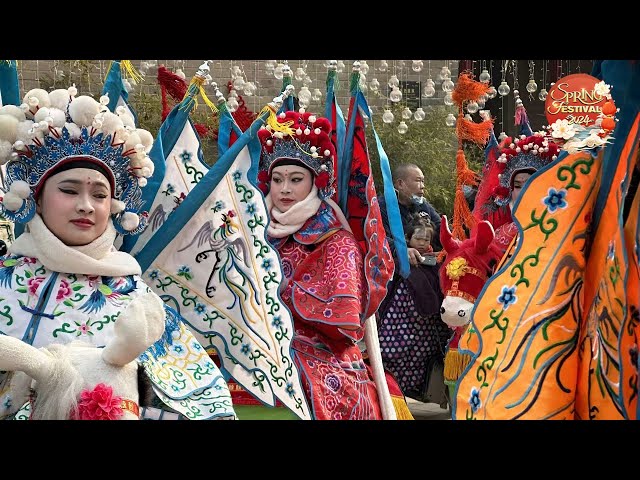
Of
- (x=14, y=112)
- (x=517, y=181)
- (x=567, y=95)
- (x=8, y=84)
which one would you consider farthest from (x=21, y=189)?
(x=567, y=95)

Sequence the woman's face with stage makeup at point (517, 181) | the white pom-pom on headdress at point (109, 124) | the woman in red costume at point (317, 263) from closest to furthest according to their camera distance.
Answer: the white pom-pom on headdress at point (109, 124) → the woman in red costume at point (317, 263) → the woman's face with stage makeup at point (517, 181)

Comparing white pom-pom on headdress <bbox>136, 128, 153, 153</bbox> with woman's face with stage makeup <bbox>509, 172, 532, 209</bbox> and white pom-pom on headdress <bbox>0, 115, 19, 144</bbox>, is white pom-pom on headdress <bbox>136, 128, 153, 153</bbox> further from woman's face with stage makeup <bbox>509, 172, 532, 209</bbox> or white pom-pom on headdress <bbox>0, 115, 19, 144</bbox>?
woman's face with stage makeup <bbox>509, 172, 532, 209</bbox>

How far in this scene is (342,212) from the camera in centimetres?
551

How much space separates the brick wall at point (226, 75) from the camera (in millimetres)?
9489

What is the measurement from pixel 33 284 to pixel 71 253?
15 cm

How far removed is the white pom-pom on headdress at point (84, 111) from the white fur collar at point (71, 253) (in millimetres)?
342

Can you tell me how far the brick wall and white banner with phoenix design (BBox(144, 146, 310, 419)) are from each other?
442 cm

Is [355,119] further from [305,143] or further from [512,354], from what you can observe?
[512,354]

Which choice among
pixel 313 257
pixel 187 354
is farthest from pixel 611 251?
pixel 313 257

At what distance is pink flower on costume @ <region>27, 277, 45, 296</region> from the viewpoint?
3.38 m

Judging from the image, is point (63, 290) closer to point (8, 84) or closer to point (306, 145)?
point (8, 84)

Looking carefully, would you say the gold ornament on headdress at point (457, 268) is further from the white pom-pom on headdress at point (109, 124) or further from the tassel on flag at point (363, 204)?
the white pom-pom on headdress at point (109, 124)

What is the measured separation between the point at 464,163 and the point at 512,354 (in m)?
5.25

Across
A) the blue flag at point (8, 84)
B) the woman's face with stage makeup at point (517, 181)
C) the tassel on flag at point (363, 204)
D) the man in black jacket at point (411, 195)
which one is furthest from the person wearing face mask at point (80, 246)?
the man in black jacket at point (411, 195)
